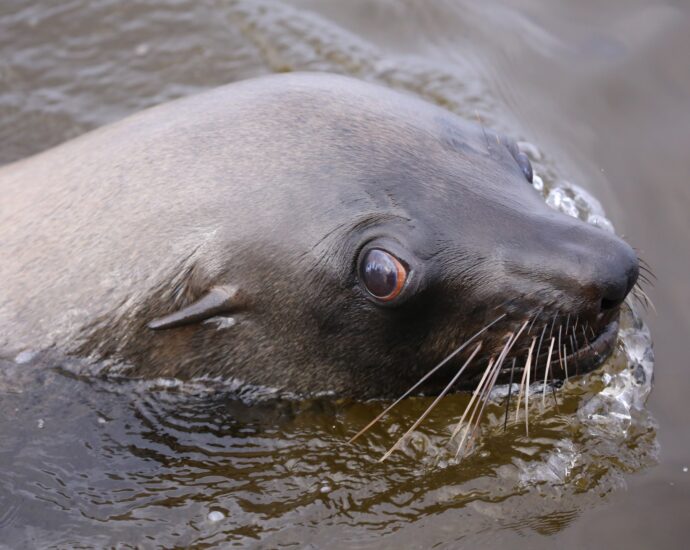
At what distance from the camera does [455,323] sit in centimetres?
403

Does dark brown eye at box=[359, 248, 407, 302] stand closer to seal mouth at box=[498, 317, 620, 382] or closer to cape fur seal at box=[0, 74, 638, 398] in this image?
cape fur seal at box=[0, 74, 638, 398]

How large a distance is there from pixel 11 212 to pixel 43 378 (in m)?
0.72

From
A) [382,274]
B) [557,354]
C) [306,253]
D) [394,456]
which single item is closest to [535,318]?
[557,354]

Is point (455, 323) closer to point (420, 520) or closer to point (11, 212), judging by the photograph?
point (420, 520)

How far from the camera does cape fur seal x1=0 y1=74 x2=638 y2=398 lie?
3.88 meters

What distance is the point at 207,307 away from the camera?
4012mm

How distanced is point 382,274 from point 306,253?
1.00ft

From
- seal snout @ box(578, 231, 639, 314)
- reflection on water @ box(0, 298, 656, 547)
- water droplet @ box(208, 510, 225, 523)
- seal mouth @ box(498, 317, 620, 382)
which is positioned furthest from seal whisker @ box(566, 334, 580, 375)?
water droplet @ box(208, 510, 225, 523)

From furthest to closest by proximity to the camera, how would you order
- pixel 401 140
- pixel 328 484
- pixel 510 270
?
pixel 328 484
pixel 401 140
pixel 510 270

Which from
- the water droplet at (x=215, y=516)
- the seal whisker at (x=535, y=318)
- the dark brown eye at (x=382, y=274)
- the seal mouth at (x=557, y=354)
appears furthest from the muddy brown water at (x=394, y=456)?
the seal whisker at (x=535, y=318)

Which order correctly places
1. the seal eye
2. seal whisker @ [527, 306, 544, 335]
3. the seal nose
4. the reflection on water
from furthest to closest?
the seal eye → the reflection on water → seal whisker @ [527, 306, 544, 335] → the seal nose

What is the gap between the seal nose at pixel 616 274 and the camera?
374 cm

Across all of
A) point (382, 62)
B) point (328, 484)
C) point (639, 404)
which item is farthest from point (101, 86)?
point (639, 404)

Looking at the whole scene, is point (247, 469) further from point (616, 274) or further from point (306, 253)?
point (616, 274)
